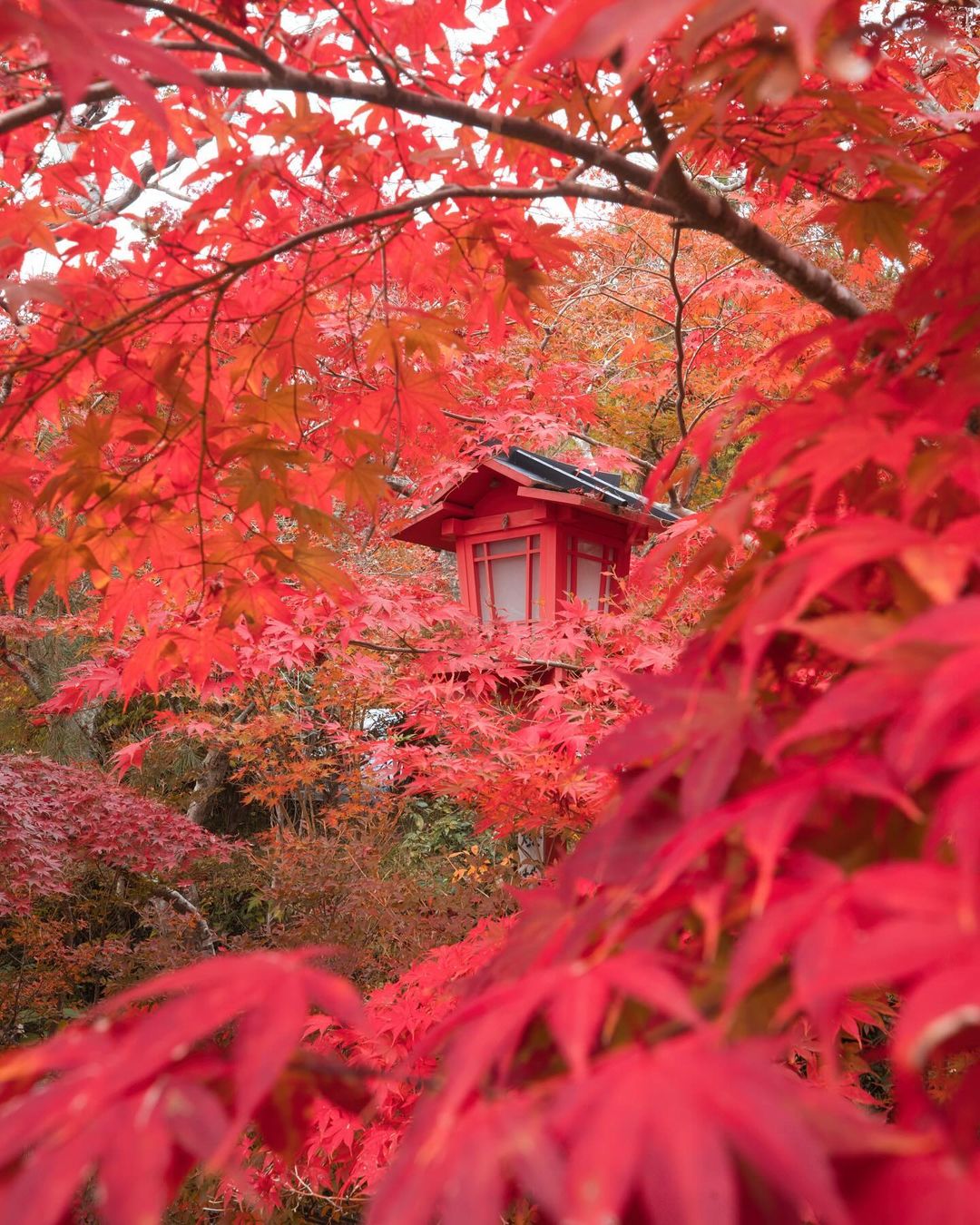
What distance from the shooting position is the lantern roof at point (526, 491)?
3.02m

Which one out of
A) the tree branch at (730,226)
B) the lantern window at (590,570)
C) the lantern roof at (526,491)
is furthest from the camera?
the lantern window at (590,570)

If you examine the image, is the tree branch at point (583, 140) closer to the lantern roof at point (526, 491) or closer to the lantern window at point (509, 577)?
the lantern roof at point (526, 491)

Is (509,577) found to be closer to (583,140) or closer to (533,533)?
(533,533)

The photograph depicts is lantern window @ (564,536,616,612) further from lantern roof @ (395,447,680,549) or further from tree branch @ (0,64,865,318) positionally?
tree branch @ (0,64,865,318)

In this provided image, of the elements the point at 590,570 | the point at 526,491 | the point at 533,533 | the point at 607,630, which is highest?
the point at 526,491

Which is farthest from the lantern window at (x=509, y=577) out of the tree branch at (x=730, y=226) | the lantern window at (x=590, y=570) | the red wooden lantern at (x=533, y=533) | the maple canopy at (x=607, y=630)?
the tree branch at (x=730, y=226)

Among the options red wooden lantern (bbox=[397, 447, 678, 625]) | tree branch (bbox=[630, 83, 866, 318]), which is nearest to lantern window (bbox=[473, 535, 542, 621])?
red wooden lantern (bbox=[397, 447, 678, 625])

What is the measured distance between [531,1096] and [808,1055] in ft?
7.01

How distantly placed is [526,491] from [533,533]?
0.57 ft

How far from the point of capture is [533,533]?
314cm

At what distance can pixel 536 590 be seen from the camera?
10.4ft

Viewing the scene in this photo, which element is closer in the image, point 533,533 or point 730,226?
point 730,226

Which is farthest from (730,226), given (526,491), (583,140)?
(526,491)

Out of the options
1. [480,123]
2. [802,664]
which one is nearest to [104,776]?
[480,123]
